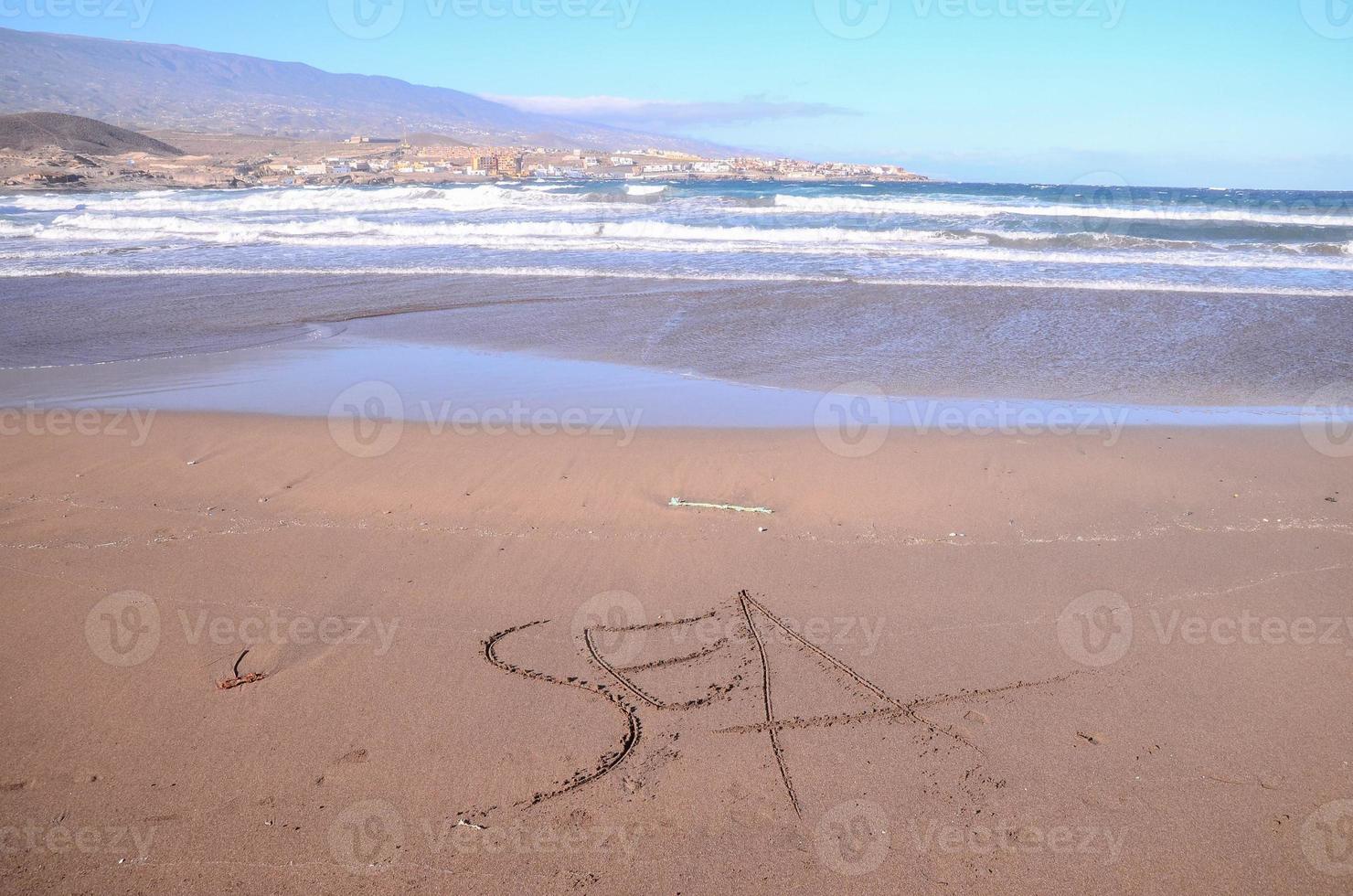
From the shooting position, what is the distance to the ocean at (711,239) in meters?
16.9

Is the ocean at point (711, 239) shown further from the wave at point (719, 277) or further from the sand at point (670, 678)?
the sand at point (670, 678)

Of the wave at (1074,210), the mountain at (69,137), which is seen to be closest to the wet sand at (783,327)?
the wave at (1074,210)

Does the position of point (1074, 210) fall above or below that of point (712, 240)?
above

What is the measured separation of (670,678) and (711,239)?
2093 cm

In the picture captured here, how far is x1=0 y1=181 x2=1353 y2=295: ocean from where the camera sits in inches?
666

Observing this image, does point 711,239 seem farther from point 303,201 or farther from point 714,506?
point 303,201

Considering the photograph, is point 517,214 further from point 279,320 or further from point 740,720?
point 740,720

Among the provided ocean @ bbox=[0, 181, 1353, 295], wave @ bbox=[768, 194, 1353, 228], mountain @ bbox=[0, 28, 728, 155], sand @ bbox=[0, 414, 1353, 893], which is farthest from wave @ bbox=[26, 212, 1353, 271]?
mountain @ bbox=[0, 28, 728, 155]

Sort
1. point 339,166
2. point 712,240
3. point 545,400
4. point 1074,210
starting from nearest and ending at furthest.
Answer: point 545,400, point 712,240, point 1074,210, point 339,166

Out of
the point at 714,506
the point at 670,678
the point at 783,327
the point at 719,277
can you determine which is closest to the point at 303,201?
the point at 719,277

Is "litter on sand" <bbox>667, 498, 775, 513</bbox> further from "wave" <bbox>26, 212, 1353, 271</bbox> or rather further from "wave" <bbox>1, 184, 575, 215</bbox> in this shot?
"wave" <bbox>1, 184, 575, 215</bbox>

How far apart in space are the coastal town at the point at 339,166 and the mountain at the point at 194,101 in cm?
3284

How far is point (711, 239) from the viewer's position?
76.4 ft

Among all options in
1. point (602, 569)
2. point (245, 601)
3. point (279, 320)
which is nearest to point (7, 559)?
point (245, 601)
